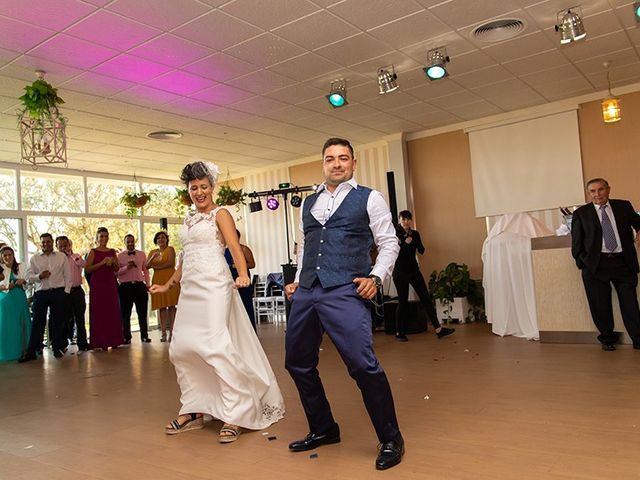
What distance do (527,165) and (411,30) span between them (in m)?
4.11

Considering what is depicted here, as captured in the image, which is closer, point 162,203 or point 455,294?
point 455,294

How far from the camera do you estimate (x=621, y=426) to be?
281cm

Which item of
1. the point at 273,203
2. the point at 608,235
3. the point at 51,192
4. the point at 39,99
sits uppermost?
the point at 39,99

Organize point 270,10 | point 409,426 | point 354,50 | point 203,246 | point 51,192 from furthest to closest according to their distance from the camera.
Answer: point 51,192 → point 354,50 → point 270,10 → point 203,246 → point 409,426

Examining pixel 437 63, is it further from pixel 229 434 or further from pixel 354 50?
pixel 229 434

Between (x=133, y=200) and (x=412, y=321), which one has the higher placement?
(x=133, y=200)

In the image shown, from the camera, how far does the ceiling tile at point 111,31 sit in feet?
15.6

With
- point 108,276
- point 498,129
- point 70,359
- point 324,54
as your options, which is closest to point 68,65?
point 324,54

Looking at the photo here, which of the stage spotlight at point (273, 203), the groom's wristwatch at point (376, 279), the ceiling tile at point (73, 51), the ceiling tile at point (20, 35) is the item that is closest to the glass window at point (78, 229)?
the stage spotlight at point (273, 203)

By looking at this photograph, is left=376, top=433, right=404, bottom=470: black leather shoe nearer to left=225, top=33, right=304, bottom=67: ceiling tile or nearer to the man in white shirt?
left=225, top=33, right=304, bottom=67: ceiling tile

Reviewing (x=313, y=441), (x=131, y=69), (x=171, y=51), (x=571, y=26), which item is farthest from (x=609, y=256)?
(x=131, y=69)

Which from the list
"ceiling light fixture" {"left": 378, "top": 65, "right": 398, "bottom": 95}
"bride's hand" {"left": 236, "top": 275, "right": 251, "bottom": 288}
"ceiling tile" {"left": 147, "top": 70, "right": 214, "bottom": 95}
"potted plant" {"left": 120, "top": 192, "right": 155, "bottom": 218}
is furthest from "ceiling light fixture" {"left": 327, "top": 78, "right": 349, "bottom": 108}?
"potted plant" {"left": 120, "top": 192, "right": 155, "bottom": 218}

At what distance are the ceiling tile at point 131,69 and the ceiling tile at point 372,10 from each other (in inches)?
82.5

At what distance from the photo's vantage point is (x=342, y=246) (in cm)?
263
